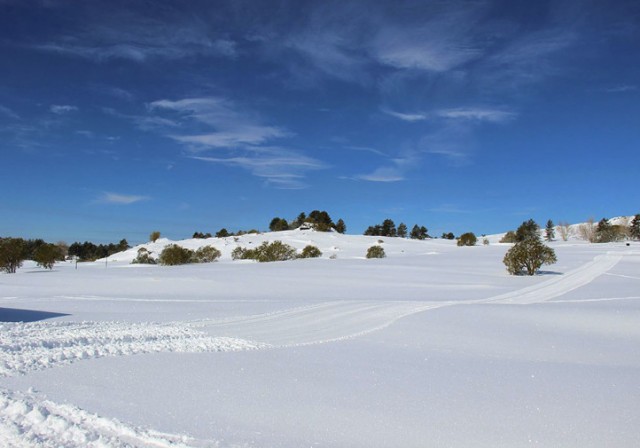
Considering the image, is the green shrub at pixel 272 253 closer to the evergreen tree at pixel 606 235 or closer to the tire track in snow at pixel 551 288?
the tire track in snow at pixel 551 288

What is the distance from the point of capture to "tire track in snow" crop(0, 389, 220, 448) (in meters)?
4.00

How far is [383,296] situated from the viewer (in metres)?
16.0

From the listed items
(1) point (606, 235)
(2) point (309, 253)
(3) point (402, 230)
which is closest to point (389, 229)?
(3) point (402, 230)

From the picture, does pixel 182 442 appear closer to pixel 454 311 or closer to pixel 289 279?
pixel 454 311

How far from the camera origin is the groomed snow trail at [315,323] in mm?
8859

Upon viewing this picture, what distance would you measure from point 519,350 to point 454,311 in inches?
145

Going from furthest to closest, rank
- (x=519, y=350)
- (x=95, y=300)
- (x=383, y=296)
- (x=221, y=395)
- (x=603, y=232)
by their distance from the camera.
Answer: (x=603, y=232) < (x=383, y=296) < (x=95, y=300) < (x=519, y=350) < (x=221, y=395)

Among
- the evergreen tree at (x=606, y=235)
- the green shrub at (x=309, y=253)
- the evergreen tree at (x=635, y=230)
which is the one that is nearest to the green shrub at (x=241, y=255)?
the green shrub at (x=309, y=253)

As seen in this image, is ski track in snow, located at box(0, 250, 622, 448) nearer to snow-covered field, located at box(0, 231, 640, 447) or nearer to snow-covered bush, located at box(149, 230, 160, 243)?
snow-covered field, located at box(0, 231, 640, 447)

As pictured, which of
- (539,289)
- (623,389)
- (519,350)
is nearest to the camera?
(623,389)

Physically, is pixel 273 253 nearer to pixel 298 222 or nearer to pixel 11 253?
pixel 11 253

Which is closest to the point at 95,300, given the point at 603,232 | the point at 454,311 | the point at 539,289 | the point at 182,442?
the point at 454,311

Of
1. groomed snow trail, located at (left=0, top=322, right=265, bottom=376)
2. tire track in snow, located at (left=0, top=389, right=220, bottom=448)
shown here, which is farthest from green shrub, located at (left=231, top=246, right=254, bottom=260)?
tire track in snow, located at (left=0, top=389, right=220, bottom=448)

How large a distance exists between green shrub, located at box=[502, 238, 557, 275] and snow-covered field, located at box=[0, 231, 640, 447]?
894cm
